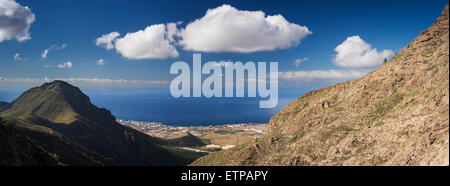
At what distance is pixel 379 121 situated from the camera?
49750 mm

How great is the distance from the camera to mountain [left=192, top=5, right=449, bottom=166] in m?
38.2

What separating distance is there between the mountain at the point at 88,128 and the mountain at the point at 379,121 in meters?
77.3

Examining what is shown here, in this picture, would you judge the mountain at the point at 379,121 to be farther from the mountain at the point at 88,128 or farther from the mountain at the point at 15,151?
the mountain at the point at 88,128

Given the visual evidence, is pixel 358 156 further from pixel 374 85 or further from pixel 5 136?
pixel 5 136

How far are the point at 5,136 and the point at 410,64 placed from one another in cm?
9370

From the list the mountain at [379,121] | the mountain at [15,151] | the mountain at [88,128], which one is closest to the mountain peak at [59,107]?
the mountain at [88,128]

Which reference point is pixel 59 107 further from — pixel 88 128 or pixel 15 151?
pixel 15 151

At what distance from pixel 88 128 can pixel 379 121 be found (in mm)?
155765

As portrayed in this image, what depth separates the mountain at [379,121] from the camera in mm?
38188

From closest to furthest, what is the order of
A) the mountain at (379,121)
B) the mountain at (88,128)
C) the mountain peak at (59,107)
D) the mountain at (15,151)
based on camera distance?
1. the mountain at (15,151)
2. the mountain at (379,121)
3. the mountain at (88,128)
4. the mountain peak at (59,107)

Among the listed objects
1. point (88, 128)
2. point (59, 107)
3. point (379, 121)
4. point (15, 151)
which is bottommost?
point (88, 128)

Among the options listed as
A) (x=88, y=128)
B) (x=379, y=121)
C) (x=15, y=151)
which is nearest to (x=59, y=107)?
(x=88, y=128)

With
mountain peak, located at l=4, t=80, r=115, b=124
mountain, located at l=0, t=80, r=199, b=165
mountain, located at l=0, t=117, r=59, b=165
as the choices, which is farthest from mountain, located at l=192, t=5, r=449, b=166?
mountain peak, located at l=4, t=80, r=115, b=124
